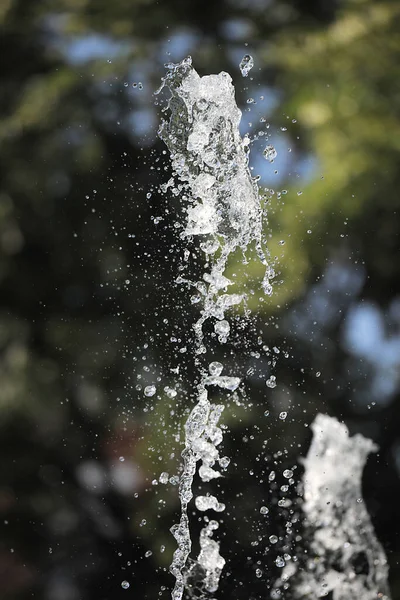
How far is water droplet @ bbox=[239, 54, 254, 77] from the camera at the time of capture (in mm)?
2215

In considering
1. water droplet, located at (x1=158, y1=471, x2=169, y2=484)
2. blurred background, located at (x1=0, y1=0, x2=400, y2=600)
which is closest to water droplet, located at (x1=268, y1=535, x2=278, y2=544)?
blurred background, located at (x1=0, y1=0, x2=400, y2=600)

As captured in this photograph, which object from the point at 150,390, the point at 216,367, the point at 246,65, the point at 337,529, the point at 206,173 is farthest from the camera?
the point at 246,65

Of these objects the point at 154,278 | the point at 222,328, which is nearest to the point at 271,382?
the point at 222,328

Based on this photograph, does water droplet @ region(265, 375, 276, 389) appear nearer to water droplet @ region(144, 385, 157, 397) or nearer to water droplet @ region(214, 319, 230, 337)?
A: water droplet @ region(214, 319, 230, 337)

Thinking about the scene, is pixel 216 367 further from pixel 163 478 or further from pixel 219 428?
pixel 163 478

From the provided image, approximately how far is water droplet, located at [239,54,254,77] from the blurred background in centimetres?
3

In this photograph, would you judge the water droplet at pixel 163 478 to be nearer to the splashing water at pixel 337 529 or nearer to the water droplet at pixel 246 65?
the splashing water at pixel 337 529

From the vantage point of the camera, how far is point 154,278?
205 cm

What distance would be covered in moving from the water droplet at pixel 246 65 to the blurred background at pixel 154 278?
28 millimetres

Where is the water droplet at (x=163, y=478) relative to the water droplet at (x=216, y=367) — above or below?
below

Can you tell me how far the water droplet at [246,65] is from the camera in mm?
2215

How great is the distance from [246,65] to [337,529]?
1.42 meters

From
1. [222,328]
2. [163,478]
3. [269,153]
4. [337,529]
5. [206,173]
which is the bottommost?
[337,529]

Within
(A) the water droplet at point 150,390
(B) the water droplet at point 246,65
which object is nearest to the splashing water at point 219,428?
(A) the water droplet at point 150,390
